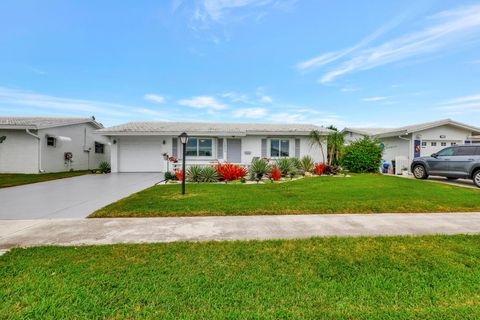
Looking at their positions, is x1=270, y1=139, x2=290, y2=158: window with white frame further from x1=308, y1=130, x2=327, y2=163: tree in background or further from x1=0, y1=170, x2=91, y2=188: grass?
x1=0, y1=170, x2=91, y2=188: grass

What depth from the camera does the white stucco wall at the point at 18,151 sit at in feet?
47.9

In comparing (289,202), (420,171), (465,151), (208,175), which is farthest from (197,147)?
(465,151)

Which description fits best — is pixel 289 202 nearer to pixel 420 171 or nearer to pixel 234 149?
pixel 234 149

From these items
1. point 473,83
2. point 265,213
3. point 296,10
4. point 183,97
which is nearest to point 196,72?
point 183,97

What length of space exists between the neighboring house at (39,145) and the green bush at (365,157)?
59.1 feet

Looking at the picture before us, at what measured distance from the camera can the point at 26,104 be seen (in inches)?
916

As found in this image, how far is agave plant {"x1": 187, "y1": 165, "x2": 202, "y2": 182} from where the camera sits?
→ 11320mm

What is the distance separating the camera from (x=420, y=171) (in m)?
12.6

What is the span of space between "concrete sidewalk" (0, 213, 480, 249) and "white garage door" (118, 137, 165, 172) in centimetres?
1163

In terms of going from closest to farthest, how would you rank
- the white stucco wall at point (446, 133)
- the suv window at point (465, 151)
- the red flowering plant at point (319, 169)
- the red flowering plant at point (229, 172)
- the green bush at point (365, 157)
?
the suv window at point (465, 151)
the red flowering plant at point (229, 172)
the red flowering plant at point (319, 169)
the green bush at point (365, 157)
the white stucco wall at point (446, 133)

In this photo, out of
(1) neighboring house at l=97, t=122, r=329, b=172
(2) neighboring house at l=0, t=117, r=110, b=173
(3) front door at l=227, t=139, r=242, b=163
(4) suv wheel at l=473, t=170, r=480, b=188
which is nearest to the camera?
(4) suv wheel at l=473, t=170, r=480, b=188

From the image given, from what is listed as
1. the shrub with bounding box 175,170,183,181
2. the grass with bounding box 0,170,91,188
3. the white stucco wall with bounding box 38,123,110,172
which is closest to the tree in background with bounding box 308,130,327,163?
the shrub with bounding box 175,170,183,181

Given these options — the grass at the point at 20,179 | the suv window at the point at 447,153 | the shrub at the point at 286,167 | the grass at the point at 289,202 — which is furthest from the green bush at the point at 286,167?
the grass at the point at 20,179

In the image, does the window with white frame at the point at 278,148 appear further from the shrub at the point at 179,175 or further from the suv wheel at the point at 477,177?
the suv wheel at the point at 477,177
